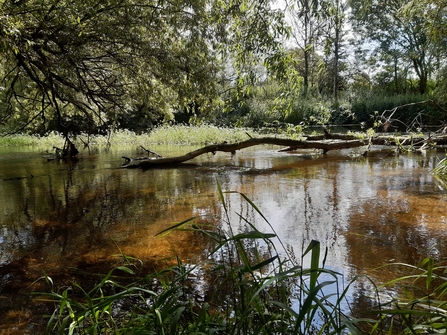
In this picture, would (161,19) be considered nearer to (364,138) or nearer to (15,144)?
(364,138)

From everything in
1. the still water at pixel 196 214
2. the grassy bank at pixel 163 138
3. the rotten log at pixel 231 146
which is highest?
the grassy bank at pixel 163 138

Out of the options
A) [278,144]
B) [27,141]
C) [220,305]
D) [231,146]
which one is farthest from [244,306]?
[27,141]

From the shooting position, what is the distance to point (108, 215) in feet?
14.1

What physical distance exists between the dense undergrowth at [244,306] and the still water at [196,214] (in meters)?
0.36

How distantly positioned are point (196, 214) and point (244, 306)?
9.00 feet

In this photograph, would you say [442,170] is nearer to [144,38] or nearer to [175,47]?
[175,47]

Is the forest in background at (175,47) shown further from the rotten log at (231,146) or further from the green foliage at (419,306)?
the green foliage at (419,306)

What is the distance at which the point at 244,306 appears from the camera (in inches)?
56.2

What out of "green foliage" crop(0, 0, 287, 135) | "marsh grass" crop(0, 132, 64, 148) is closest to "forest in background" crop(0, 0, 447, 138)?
"green foliage" crop(0, 0, 287, 135)

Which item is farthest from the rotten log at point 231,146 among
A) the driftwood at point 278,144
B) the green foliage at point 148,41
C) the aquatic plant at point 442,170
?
the aquatic plant at point 442,170

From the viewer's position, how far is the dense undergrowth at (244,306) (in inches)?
49.9

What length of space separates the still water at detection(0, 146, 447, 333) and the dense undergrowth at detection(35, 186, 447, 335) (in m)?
0.36

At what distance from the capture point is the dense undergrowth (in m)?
1.27

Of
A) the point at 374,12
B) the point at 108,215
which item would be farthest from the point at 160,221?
the point at 374,12
